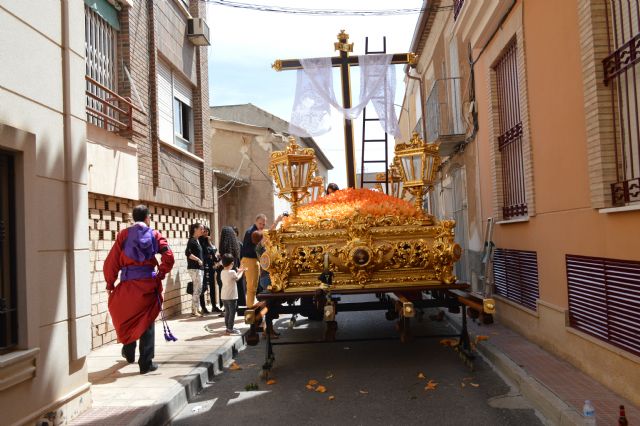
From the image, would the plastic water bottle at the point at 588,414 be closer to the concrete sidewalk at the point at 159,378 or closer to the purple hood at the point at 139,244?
the concrete sidewalk at the point at 159,378

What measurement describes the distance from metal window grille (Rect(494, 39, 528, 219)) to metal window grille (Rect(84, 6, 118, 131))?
6.11 metres

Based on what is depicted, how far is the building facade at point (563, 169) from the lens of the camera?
4883 millimetres

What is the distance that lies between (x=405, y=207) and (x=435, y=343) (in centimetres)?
238

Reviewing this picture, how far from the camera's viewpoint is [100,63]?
8.59 metres

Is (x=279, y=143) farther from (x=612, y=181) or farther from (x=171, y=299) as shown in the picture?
(x=612, y=181)

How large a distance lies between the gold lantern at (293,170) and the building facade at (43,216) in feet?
7.54

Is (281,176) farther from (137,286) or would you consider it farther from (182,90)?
(182,90)

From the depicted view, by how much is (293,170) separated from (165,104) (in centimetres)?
584

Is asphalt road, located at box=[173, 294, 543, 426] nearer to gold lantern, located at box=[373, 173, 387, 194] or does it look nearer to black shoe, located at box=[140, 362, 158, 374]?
black shoe, located at box=[140, 362, 158, 374]

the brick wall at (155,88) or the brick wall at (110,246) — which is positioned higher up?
the brick wall at (155,88)

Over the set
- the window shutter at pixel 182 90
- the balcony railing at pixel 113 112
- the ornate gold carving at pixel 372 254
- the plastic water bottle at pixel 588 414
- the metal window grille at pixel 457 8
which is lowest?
the plastic water bottle at pixel 588 414

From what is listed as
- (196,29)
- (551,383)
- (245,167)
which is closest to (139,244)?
(551,383)

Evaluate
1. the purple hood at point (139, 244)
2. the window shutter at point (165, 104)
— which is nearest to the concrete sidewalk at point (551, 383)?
the purple hood at point (139, 244)

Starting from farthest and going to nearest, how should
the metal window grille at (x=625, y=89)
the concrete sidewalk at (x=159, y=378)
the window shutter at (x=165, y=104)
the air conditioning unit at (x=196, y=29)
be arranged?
the air conditioning unit at (x=196, y=29)
the window shutter at (x=165, y=104)
the metal window grille at (x=625, y=89)
the concrete sidewalk at (x=159, y=378)
